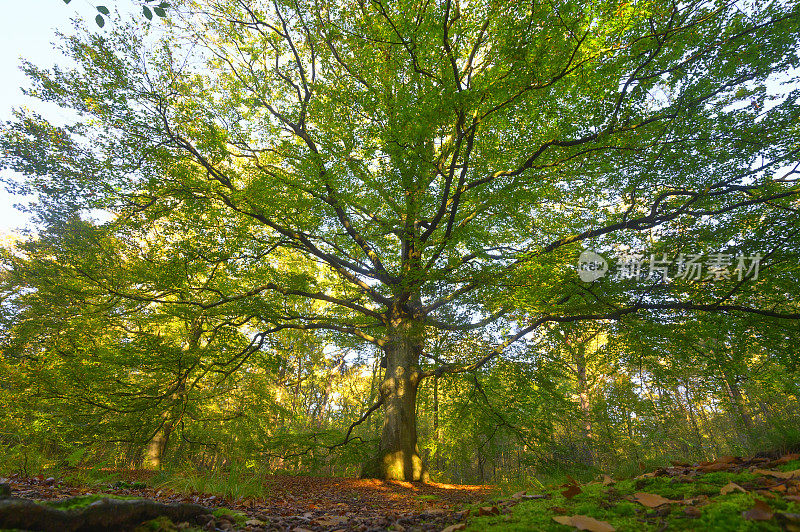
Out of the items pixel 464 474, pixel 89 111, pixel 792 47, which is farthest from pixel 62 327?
pixel 464 474

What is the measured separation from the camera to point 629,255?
23.9 feet

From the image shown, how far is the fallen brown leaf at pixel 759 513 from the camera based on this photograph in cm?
131

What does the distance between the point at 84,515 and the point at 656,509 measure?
2808 millimetres

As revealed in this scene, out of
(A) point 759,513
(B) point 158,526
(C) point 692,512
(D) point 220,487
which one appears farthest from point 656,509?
(D) point 220,487

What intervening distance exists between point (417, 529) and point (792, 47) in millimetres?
8894

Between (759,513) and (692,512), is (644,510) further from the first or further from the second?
(759,513)

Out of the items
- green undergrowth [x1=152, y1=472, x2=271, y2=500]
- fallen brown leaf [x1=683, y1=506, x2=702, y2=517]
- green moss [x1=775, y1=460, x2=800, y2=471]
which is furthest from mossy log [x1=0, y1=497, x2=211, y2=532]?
green moss [x1=775, y1=460, x2=800, y2=471]

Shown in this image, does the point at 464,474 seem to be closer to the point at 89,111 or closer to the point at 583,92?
the point at 583,92

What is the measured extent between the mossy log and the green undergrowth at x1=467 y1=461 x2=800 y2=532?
1.73 metres

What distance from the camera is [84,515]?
149 centimetres

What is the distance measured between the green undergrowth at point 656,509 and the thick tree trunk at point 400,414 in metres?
5.28

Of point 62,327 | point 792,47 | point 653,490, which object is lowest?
point 653,490

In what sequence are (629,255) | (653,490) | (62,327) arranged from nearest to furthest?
1. (653,490)
2. (629,255)
3. (62,327)

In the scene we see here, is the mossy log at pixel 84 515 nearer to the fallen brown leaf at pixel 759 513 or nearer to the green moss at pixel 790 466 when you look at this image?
the fallen brown leaf at pixel 759 513
